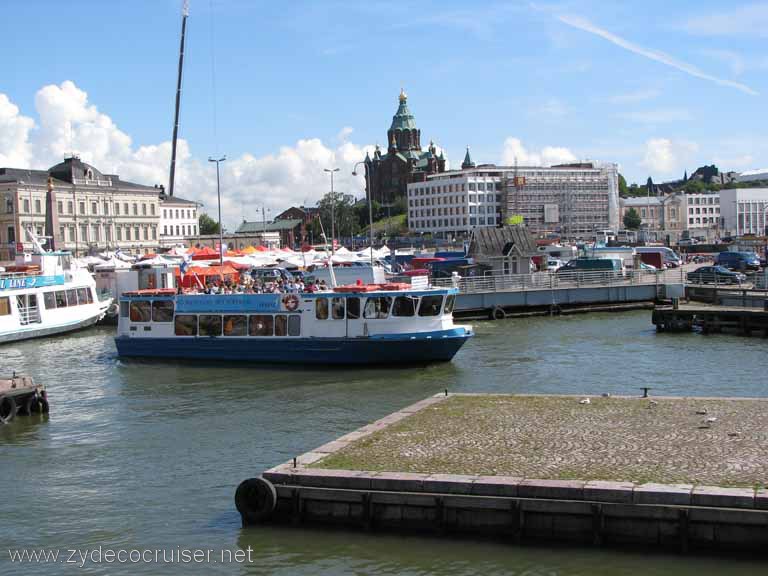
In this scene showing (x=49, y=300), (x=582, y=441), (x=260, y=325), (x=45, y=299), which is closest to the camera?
(x=582, y=441)

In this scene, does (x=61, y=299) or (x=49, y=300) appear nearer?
(x=49, y=300)

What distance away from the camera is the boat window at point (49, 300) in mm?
56638

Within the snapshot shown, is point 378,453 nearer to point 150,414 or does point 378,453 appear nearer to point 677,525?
point 677,525

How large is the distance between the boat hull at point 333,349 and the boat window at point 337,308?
0.97 metres

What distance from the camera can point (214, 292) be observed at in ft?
148

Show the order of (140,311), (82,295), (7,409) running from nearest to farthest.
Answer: (7,409) < (140,311) < (82,295)

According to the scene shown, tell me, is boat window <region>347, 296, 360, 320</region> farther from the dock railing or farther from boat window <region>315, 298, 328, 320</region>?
the dock railing

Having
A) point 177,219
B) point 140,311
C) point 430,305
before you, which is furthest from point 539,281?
point 177,219

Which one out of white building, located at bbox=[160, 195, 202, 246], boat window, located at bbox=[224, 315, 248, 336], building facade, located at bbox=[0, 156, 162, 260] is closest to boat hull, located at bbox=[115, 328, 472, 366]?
boat window, located at bbox=[224, 315, 248, 336]

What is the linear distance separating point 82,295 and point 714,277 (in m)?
41.7

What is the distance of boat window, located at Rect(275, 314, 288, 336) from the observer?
4097cm

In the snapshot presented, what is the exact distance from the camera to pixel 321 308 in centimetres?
4000

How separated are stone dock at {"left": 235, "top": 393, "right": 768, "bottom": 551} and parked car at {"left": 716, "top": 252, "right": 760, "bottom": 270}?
63.5 metres

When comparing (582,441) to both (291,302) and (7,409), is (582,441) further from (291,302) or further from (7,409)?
(291,302)
